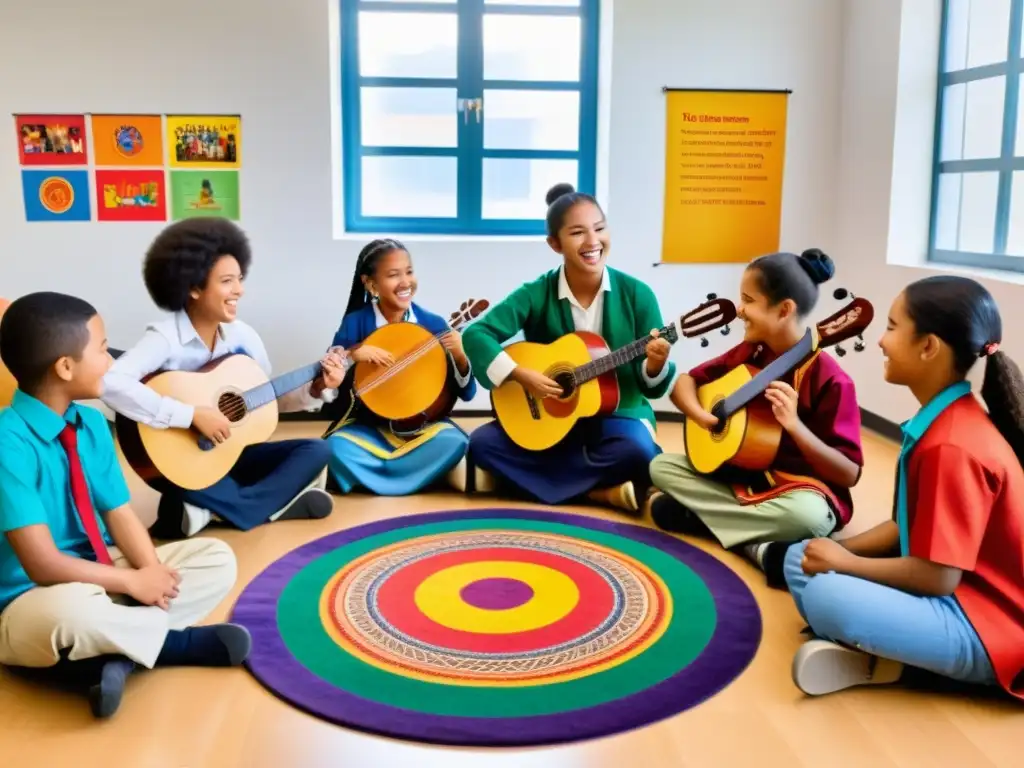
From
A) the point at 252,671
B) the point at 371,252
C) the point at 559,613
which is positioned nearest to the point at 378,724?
the point at 252,671

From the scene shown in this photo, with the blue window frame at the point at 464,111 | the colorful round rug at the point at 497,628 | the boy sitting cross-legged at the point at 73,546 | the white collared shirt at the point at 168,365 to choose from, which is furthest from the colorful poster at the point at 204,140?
the boy sitting cross-legged at the point at 73,546

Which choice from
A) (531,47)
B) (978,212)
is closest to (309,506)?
(531,47)

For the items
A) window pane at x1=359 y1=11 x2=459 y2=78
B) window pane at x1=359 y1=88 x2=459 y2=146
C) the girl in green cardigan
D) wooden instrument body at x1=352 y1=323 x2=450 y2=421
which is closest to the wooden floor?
the girl in green cardigan

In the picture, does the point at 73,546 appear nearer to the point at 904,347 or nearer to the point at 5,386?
the point at 5,386

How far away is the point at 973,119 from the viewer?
4516mm

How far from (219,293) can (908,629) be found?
2339 millimetres

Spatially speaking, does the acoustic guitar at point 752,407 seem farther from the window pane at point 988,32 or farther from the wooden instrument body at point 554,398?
the window pane at point 988,32

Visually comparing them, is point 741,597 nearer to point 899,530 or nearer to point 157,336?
point 899,530

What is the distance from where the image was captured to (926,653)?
2113 millimetres

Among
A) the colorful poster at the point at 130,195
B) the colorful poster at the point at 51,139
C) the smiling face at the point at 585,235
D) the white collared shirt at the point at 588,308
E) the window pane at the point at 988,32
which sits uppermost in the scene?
the window pane at the point at 988,32

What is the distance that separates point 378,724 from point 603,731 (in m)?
0.48

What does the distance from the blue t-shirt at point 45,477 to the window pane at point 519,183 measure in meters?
3.40

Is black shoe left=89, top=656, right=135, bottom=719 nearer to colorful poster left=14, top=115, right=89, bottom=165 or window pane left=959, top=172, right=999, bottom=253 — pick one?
colorful poster left=14, top=115, right=89, bottom=165

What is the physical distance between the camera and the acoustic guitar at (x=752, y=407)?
2898mm
